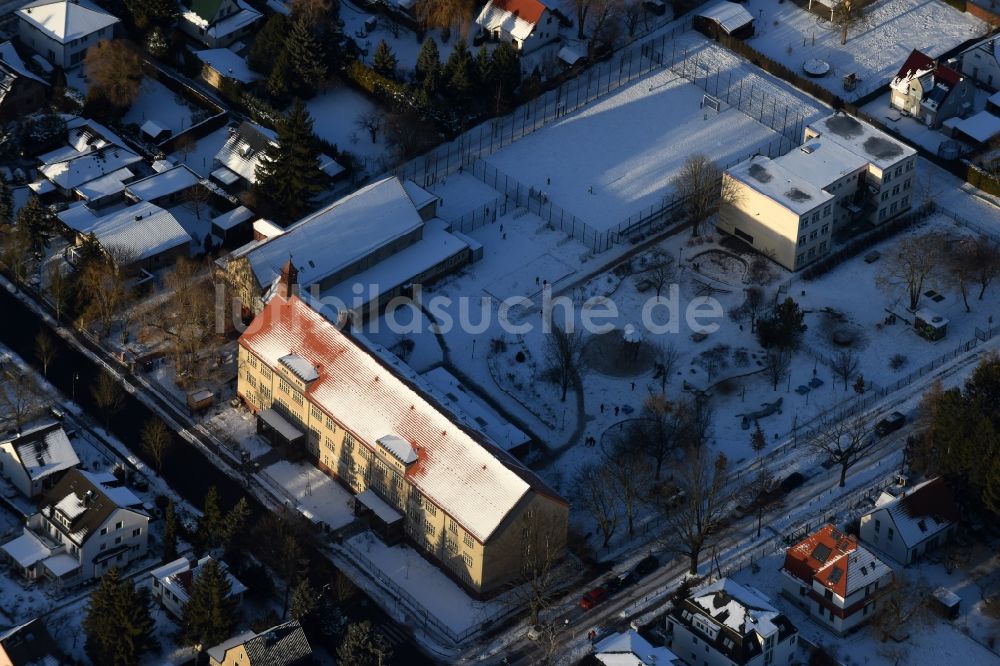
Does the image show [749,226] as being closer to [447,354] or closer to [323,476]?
[447,354]

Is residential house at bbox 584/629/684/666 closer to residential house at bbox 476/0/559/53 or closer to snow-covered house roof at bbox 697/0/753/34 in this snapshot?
residential house at bbox 476/0/559/53

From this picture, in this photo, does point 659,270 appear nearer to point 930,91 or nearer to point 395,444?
point 930,91

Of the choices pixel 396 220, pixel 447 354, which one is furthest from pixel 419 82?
pixel 447 354

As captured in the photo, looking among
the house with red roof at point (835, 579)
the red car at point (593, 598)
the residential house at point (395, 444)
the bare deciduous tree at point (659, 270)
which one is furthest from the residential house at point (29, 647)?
the bare deciduous tree at point (659, 270)

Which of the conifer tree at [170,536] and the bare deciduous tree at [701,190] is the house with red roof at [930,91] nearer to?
the bare deciduous tree at [701,190]

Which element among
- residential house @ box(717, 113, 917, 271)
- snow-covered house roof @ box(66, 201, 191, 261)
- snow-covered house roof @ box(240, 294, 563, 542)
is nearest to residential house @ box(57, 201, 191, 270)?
snow-covered house roof @ box(66, 201, 191, 261)

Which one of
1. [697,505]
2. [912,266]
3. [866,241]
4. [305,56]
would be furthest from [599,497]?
[305,56]

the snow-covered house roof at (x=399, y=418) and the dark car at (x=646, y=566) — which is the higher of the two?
the snow-covered house roof at (x=399, y=418)
